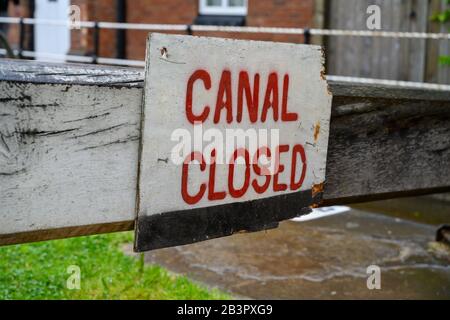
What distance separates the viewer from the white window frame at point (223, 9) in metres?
8.63

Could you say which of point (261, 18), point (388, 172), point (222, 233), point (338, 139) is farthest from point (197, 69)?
point (261, 18)

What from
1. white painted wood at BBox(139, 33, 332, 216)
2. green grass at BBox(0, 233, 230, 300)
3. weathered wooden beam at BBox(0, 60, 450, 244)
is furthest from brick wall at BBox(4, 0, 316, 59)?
weathered wooden beam at BBox(0, 60, 450, 244)

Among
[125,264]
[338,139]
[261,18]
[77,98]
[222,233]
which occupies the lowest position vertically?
[125,264]

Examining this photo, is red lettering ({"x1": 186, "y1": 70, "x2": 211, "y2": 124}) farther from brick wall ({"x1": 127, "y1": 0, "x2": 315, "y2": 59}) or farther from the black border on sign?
brick wall ({"x1": 127, "y1": 0, "x2": 315, "y2": 59})

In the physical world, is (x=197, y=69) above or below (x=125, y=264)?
above

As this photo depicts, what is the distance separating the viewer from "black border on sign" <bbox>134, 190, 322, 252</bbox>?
119 cm

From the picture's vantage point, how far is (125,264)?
3547mm

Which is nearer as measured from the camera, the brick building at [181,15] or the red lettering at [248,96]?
the red lettering at [248,96]

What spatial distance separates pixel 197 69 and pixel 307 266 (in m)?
2.62

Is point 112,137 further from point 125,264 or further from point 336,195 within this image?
point 125,264

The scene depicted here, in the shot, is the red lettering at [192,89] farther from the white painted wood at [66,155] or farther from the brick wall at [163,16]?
the brick wall at [163,16]

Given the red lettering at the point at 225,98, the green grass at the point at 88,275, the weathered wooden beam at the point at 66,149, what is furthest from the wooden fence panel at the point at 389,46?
the weathered wooden beam at the point at 66,149
